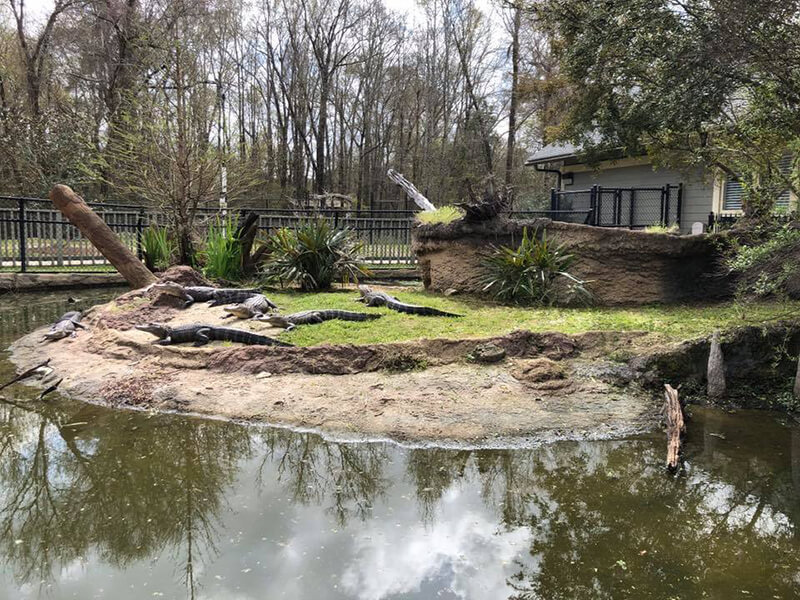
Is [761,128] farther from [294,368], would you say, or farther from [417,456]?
[294,368]

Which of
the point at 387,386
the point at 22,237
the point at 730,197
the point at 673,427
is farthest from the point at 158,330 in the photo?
the point at 730,197

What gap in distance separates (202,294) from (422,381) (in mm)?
4439

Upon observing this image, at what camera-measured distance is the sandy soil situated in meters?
4.50

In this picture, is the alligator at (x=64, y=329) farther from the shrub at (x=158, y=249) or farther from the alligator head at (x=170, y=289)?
the shrub at (x=158, y=249)

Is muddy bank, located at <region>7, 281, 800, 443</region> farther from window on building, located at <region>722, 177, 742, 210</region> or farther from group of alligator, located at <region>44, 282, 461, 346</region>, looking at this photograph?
window on building, located at <region>722, 177, 742, 210</region>

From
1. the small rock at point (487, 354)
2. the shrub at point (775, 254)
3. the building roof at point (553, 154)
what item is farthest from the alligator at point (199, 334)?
the building roof at point (553, 154)

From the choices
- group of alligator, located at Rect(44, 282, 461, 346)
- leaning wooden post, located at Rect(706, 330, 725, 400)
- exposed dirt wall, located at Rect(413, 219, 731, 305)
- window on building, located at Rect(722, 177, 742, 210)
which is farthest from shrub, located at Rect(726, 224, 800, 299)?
window on building, located at Rect(722, 177, 742, 210)

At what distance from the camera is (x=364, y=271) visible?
33.8ft

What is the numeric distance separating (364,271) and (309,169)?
20806 mm

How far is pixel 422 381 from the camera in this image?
17.0 feet

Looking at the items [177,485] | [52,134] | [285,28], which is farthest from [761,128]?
[285,28]

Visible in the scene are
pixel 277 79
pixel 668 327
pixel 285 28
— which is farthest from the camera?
pixel 277 79

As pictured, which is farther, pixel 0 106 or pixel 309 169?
pixel 309 169

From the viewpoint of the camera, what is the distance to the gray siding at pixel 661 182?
13.9m
